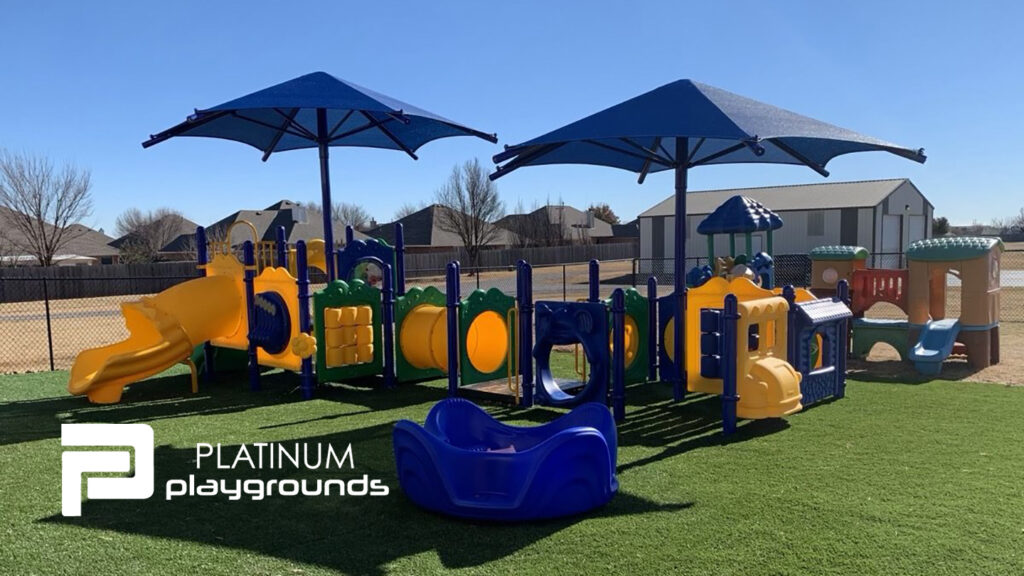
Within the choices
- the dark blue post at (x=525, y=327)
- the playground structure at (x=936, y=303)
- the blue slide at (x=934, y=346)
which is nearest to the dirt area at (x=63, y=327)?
the dark blue post at (x=525, y=327)

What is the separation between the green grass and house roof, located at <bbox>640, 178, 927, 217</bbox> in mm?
27021

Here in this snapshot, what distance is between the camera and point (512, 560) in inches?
150

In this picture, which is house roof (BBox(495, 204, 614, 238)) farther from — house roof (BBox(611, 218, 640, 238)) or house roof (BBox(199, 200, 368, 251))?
house roof (BBox(199, 200, 368, 251))

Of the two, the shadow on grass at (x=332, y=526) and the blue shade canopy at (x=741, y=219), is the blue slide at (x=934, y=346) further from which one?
the shadow on grass at (x=332, y=526)

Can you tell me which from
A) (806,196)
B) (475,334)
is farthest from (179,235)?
(475,334)

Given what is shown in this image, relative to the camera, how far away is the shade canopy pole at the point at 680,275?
7531 millimetres

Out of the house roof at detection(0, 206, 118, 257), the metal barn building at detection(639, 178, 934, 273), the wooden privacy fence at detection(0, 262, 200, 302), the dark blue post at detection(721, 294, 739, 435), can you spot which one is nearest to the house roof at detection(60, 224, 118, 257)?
the house roof at detection(0, 206, 118, 257)

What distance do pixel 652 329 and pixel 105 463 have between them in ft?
18.8

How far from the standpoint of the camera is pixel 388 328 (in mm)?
9070

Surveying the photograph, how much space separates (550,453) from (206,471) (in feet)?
9.67

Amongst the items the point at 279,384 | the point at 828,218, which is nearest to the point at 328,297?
the point at 279,384

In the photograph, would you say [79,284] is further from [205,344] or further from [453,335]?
[453,335]

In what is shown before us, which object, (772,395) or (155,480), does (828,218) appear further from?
(155,480)

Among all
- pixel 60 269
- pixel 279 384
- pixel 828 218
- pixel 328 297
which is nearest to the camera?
pixel 328 297
